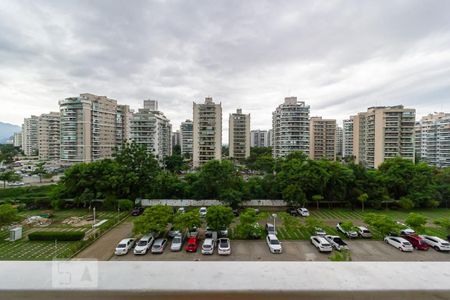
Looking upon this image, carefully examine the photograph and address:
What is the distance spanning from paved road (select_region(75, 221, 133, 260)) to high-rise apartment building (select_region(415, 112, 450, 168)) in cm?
3729

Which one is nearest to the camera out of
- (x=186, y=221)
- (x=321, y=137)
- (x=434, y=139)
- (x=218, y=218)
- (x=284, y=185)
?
(x=186, y=221)

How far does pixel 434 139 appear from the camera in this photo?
32906mm

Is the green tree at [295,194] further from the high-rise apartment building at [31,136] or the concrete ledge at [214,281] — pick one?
the high-rise apartment building at [31,136]

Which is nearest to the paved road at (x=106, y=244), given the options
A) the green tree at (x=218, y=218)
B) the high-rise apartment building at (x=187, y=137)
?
the green tree at (x=218, y=218)

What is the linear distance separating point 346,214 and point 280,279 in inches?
570

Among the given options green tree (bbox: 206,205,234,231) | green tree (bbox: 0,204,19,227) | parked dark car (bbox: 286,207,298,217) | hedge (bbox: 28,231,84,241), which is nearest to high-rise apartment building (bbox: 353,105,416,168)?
parked dark car (bbox: 286,207,298,217)

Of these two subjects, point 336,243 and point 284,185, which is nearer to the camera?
point 336,243

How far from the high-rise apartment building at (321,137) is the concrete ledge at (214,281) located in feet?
120

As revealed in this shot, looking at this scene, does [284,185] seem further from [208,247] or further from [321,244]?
[208,247]

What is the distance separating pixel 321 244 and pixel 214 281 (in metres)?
8.72

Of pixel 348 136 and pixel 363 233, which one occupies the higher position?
pixel 348 136

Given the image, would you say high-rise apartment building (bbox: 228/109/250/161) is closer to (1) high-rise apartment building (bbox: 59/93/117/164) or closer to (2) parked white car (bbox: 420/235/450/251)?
(1) high-rise apartment building (bbox: 59/93/117/164)

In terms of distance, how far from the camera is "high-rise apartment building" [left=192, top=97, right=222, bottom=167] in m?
27.0

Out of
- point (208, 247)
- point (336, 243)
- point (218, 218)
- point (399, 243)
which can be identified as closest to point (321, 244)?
point (336, 243)
